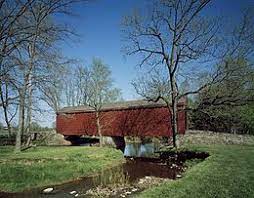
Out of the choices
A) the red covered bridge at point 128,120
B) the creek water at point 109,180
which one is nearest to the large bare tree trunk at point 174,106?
the red covered bridge at point 128,120

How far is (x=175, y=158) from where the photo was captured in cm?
1781

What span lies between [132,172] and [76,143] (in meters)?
21.7

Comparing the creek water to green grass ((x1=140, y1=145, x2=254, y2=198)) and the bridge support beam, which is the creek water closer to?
green grass ((x1=140, y1=145, x2=254, y2=198))

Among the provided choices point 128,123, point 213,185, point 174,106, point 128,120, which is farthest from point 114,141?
point 213,185

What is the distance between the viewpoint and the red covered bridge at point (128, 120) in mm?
23453

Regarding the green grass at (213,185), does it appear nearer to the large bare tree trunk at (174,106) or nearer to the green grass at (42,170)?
the green grass at (42,170)

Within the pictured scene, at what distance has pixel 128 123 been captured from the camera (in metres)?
26.3

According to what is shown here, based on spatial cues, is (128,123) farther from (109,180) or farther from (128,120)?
(109,180)

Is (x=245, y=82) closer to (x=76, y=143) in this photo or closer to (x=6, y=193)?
Result: (x=6, y=193)

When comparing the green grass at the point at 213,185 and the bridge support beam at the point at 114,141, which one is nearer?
the green grass at the point at 213,185

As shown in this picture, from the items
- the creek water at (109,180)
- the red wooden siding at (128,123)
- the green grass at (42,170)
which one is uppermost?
the red wooden siding at (128,123)

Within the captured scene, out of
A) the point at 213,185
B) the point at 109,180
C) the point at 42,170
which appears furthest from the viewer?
the point at 42,170

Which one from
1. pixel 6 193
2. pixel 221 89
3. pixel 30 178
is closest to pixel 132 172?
pixel 30 178

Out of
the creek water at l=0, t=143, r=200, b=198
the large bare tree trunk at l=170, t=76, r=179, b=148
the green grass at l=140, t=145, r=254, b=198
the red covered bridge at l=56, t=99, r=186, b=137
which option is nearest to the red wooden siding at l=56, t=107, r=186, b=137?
the red covered bridge at l=56, t=99, r=186, b=137
